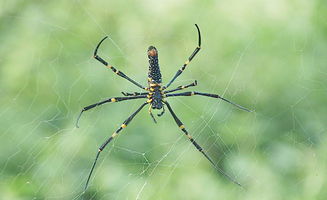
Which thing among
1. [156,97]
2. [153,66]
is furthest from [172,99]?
[153,66]

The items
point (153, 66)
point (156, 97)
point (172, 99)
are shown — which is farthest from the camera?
point (172, 99)

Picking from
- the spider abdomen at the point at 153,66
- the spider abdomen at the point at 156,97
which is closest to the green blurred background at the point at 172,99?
the spider abdomen at the point at 156,97

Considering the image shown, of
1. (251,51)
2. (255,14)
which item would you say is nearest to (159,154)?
(251,51)

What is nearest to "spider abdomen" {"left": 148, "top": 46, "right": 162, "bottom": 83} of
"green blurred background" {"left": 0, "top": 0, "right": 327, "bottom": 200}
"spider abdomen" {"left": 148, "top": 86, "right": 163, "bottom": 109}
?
"spider abdomen" {"left": 148, "top": 86, "right": 163, "bottom": 109}

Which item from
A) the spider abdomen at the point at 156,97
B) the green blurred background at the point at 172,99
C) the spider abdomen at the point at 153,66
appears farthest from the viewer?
the green blurred background at the point at 172,99

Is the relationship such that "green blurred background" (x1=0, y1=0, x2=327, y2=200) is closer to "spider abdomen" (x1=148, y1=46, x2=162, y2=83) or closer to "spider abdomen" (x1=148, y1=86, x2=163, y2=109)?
"spider abdomen" (x1=148, y1=86, x2=163, y2=109)

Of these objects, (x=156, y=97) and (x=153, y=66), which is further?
(x=156, y=97)

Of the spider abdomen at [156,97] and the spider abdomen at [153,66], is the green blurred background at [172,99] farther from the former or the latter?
the spider abdomen at [153,66]

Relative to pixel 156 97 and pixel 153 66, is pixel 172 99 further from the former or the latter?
pixel 153 66

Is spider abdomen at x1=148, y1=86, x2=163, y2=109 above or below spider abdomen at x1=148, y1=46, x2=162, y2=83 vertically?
below
